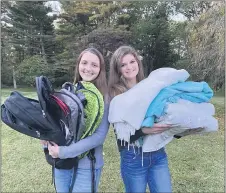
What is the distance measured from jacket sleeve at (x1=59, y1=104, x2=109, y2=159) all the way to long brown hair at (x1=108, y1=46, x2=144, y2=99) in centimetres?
21

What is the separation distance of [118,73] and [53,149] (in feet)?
1.83

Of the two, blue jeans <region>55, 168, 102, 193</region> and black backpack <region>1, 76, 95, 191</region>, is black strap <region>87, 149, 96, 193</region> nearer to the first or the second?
blue jeans <region>55, 168, 102, 193</region>

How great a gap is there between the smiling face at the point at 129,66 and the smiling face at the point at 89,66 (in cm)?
18

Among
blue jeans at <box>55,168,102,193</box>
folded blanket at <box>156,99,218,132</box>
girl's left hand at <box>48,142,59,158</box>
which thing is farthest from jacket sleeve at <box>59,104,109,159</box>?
folded blanket at <box>156,99,218,132</box>

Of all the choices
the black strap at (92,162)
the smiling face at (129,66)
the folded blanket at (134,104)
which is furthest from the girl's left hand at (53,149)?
the smiling face at (129,66)

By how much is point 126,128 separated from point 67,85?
34cm

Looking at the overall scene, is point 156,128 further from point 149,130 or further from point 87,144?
point 87,144

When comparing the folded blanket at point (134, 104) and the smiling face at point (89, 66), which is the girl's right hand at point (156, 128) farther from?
the smiling face at point (89, 66)

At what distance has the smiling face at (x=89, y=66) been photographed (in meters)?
1.31

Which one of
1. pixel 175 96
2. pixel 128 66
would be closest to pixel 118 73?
pixel 128 66

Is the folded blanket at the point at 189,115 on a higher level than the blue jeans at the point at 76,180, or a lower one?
higher

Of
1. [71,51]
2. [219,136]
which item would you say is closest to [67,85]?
[219,136]

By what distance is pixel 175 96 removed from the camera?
131 centimetres

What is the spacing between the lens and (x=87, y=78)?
1.32 m
